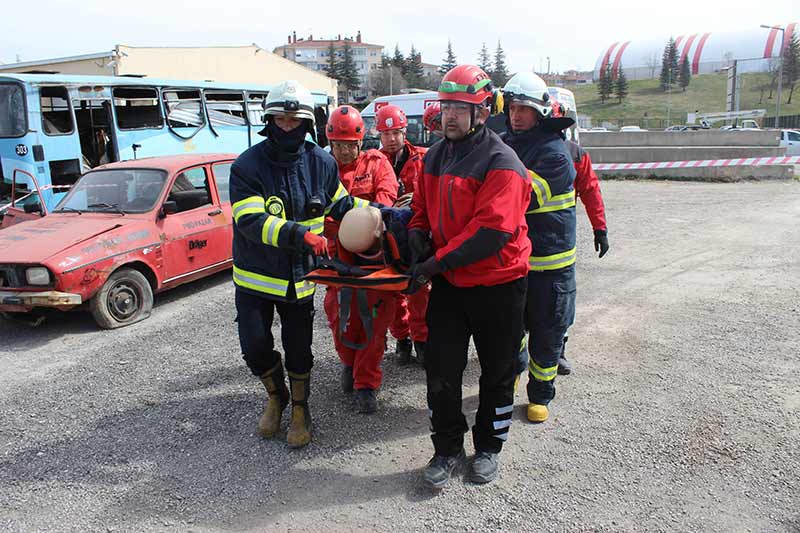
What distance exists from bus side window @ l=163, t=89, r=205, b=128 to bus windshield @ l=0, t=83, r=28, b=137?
3.04 m

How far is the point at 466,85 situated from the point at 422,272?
0.95m

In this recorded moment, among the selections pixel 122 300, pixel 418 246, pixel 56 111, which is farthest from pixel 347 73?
pixel 418 246

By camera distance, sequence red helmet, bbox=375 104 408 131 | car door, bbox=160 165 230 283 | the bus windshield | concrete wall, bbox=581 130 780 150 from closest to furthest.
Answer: red helmet, bbox=375 104 408 131
car door, bbox=160 165 230 283
the bus windshield
concrete wall, bbox=581 130 780 150

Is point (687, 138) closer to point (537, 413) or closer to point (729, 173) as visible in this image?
point (729, 173)

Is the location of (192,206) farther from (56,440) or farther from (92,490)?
(92,490)

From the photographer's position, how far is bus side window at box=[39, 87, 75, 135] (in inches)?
432

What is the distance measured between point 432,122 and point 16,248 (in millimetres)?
4208

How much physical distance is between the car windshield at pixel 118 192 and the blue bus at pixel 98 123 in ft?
5.10

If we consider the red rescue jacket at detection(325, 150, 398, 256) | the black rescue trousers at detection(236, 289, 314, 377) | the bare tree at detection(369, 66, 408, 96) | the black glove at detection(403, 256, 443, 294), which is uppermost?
the bare tree at detection(369, 66, 408, 96)

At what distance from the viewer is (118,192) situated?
22.5ft

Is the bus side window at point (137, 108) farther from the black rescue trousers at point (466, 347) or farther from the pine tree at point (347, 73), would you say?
the pine tree at point (347, 73)

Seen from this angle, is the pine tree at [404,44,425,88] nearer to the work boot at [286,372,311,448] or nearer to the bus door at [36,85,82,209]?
→ the bus door at [36,85,82,209]

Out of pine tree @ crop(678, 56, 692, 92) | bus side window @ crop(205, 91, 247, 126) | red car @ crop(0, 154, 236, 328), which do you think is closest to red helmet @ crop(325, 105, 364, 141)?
red car @ crop(0, 154, 236, 328)

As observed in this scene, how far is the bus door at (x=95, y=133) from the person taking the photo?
12297 millimetres
